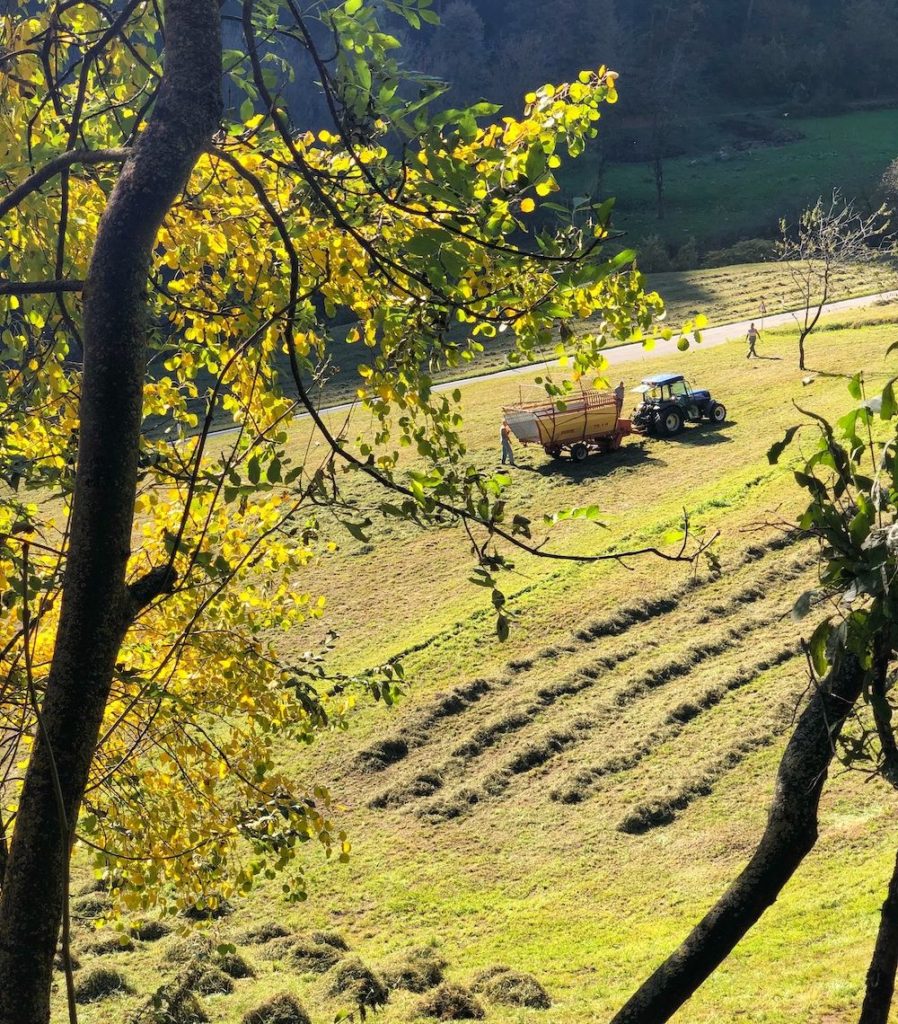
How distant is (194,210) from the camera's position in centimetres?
448

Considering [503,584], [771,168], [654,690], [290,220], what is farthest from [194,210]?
[771,168]

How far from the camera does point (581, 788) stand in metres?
12.3

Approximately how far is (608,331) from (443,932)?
7.99 m

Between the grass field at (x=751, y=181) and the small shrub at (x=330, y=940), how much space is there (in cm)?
5719

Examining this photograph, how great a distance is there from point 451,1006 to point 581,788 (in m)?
4.16

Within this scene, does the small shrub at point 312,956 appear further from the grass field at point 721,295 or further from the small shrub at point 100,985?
the grass field at point 721,295

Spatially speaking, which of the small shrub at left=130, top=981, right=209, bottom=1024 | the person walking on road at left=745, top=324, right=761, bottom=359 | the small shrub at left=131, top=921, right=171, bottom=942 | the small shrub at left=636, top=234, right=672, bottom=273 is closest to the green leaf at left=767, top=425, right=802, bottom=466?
the small shrub at left=130, top=981, right=209, bottom=1024

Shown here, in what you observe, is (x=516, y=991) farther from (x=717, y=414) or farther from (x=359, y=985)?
(x=717, y=414)

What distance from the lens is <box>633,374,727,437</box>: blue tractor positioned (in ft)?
83.9

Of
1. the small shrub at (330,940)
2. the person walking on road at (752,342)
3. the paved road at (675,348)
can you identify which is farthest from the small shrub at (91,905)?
the person walking on road at (752,342)

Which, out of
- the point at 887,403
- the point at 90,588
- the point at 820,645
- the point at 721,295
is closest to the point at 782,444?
the point at 887,403

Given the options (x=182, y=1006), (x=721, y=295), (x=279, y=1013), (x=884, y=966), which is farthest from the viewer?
(x=721, y=295)

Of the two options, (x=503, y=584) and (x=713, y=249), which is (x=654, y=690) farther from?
(x=713, y=249)

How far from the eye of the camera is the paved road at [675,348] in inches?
1415
